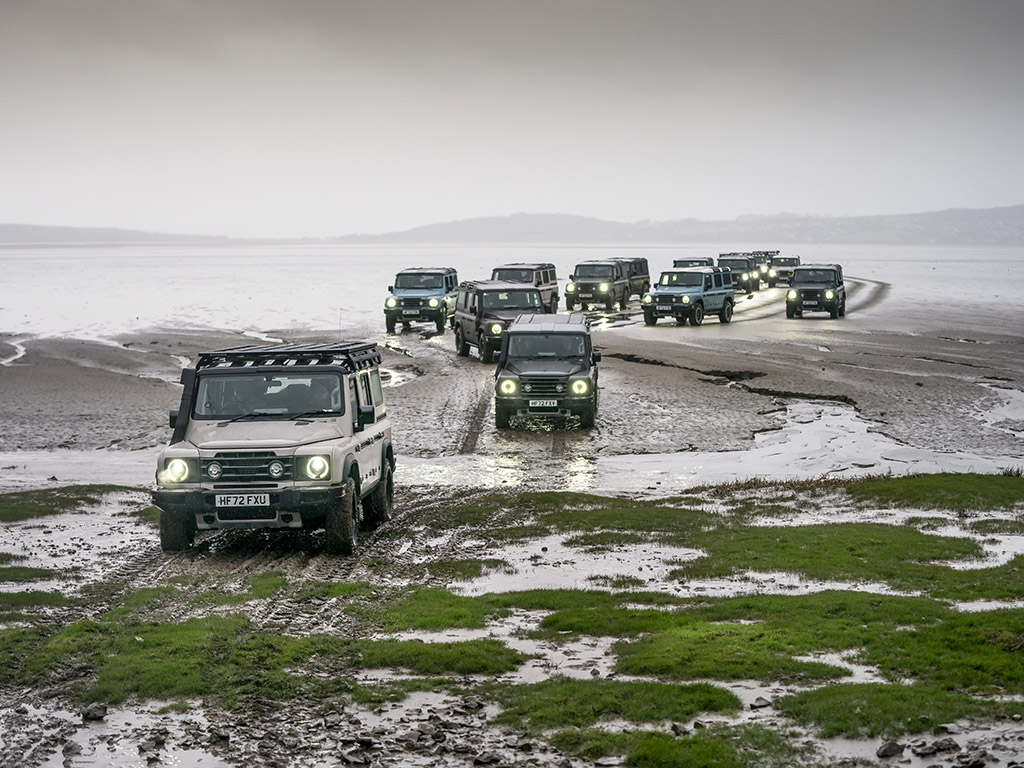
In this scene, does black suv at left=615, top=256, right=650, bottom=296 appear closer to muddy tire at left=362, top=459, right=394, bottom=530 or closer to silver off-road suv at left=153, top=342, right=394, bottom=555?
muddy tire at left=362, top=459, right=394, bottom=530

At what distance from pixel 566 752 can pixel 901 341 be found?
116 ft

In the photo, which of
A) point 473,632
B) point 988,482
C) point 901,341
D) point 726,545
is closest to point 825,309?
point 901,341

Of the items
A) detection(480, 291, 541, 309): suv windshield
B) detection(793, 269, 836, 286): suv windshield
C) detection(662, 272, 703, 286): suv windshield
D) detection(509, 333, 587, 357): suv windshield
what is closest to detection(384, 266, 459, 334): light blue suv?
detection(662, 272, 703, 286): suv windshield

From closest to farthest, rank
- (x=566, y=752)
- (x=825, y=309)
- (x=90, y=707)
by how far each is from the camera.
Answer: (x=566, y=752), (x=90, y=707), (x=825, y=309)

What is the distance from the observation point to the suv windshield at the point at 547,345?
72.7 feet

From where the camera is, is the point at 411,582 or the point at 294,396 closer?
the point at 411,582

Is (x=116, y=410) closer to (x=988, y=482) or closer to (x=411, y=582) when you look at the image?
(x=411, y=582)

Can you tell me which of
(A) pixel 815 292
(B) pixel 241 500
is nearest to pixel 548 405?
(B) pixel 241 500

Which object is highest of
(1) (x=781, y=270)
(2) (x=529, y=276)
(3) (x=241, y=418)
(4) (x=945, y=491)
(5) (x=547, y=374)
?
(2) (x=529, y=276)

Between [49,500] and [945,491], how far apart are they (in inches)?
460

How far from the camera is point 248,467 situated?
11.6 metres

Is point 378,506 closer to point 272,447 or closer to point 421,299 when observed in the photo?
point 272,447

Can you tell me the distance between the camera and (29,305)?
2589 inches

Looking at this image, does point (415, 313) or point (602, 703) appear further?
point (415, 313)
